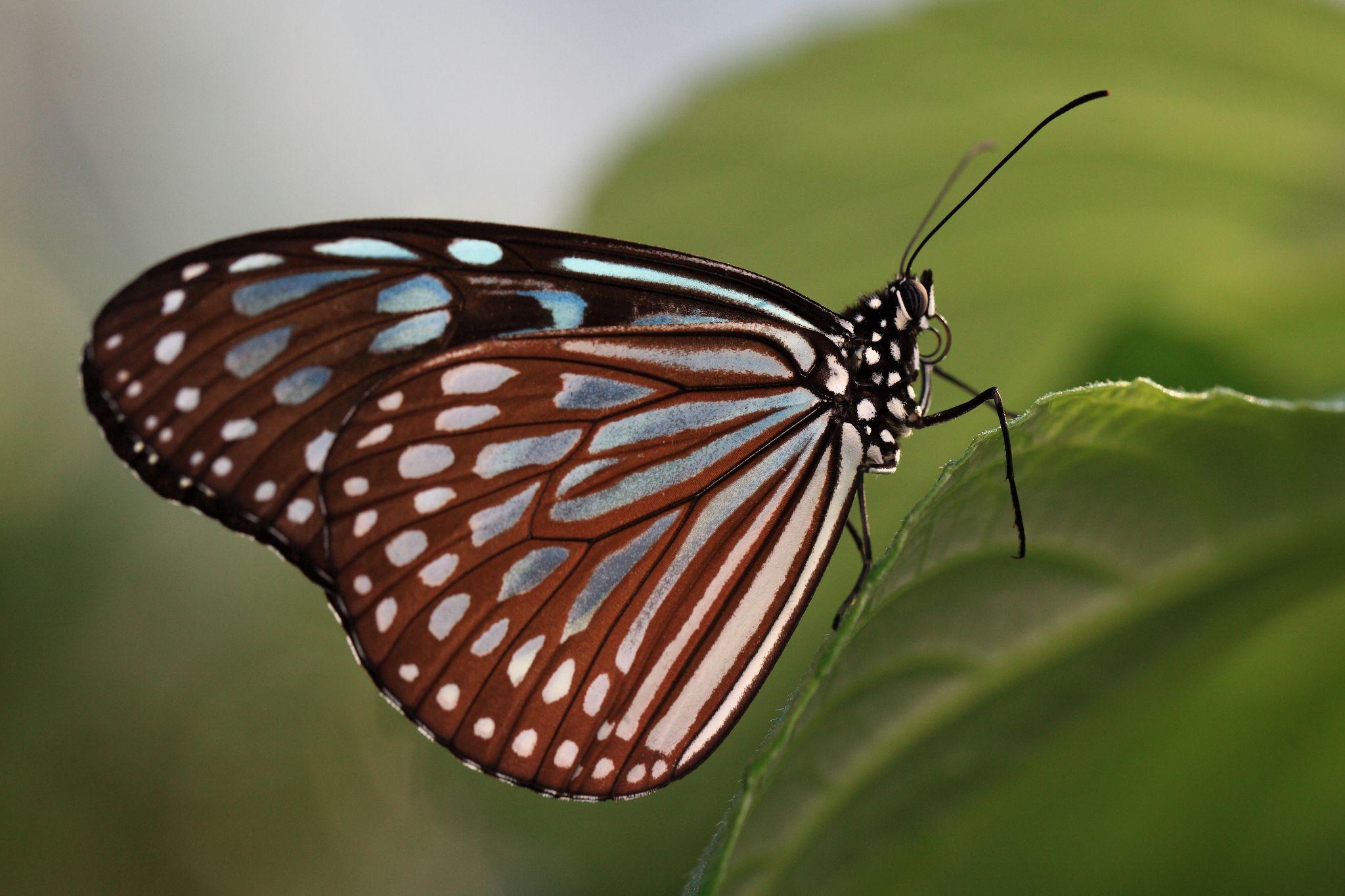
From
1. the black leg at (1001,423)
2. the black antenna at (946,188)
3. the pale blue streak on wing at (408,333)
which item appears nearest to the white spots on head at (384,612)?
the pale blue streak on wing at (408,333)

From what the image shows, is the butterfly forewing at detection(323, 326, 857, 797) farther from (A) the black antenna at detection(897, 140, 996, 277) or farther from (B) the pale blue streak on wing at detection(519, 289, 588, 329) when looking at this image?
(A) the black antenna at detection(897, 140, 996, 277)

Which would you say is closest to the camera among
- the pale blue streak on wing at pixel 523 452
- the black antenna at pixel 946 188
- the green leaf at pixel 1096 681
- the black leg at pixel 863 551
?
the green leaf at pixel 1096 681

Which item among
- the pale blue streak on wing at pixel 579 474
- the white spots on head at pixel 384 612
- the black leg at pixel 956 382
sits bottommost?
the black leg at pixel 956 382

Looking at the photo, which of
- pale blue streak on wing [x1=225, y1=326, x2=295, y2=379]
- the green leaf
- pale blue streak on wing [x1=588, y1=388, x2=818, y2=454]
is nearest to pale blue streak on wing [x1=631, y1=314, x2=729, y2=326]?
pale blue streak on wing [x1=588, y1=388, x2=818, y2=454]

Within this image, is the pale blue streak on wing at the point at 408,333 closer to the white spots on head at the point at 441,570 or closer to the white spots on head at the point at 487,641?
the white spots on head at the point at 441,570

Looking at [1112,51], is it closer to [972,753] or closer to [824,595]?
[824,595]

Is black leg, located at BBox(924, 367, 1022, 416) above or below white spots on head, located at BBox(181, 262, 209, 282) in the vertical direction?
below
